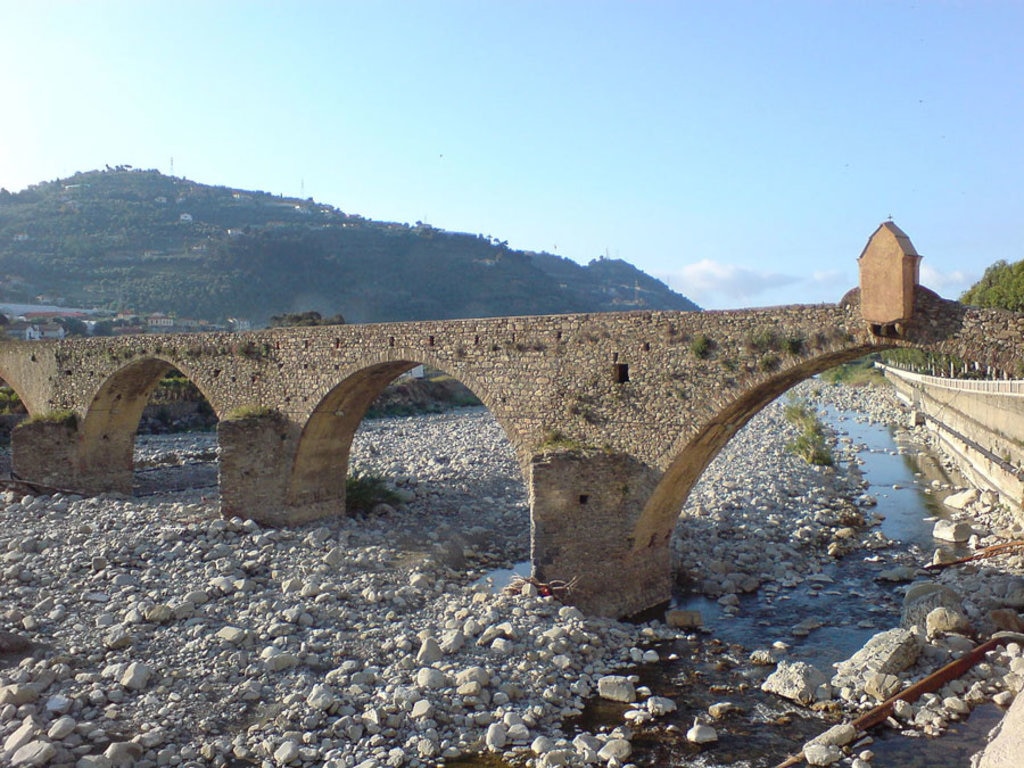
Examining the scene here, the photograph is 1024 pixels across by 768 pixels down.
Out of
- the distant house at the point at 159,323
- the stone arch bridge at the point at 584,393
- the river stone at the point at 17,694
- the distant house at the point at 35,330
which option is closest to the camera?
the river stone at the point at 17,694

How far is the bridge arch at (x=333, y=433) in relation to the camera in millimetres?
14562

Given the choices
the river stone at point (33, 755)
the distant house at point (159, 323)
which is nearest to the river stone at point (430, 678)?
the river stone at point (33, 755)

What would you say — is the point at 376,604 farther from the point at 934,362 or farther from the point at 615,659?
the point at 934,362

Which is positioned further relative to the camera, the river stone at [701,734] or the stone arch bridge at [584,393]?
the stone arch bridge at [584,393]

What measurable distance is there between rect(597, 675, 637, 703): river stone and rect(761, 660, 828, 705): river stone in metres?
1.50

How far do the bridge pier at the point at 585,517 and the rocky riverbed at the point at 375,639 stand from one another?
0.54m

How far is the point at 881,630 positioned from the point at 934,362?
24.0 m

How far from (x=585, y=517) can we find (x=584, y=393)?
180 centimetres

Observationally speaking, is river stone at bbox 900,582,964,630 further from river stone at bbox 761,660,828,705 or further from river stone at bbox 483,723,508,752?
river stone at bbox 483,723,508,752

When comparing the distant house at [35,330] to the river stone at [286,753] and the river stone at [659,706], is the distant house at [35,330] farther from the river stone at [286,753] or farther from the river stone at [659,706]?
the river stone at [659,706]

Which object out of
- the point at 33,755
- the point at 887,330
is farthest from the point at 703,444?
the point at 33,755

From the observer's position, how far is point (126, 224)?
90.4m

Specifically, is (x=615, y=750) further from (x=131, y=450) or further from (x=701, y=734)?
(x=131, y=450)

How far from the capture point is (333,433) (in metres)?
16.0
